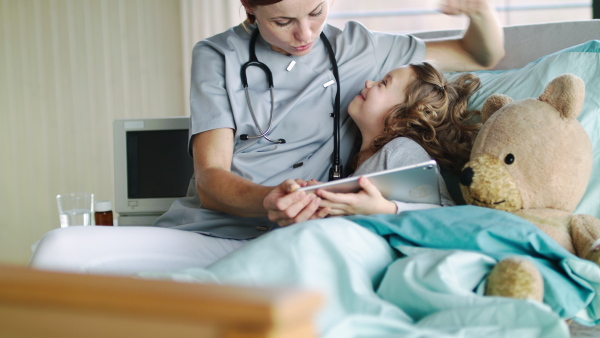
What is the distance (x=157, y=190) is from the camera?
7.41 feet

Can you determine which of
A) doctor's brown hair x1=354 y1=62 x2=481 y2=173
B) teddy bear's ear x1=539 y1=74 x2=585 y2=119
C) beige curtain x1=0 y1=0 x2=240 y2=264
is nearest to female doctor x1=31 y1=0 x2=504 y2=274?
doctor's brown hair x1=354 y1=62 x2=481 y2=173

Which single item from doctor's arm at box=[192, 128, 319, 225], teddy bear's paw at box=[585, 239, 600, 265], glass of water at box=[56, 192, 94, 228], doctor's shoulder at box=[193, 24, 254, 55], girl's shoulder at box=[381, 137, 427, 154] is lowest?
glass of water at box=[56, 192, 94, 228]

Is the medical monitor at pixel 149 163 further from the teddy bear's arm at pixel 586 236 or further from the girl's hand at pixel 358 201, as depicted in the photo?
the teddy bear's arm at pixel 586 236

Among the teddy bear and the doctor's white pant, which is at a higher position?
the teddy bear

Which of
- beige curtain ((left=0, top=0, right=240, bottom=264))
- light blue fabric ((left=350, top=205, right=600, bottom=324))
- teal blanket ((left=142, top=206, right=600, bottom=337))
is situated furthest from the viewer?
beige curtain ((left=0, top=0, right=240, bottom=264))

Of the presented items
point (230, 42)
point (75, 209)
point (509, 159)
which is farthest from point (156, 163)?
point (509, 159)

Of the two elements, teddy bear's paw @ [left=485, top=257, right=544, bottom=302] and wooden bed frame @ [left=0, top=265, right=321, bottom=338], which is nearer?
wooden bed frame @ [left=0, top=265, right=321, bottom=338]

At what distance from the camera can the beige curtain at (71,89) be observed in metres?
3.98

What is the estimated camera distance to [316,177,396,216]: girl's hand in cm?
130

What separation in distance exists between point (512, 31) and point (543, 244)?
1089 millimetres

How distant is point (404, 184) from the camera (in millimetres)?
1364

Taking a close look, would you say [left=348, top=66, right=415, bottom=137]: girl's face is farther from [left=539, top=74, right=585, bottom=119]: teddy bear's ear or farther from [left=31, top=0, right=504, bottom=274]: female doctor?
[left=539, top=74, right=585, bottom=119]: teddy bear's ear

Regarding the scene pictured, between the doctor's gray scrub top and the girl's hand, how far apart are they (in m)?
0.38

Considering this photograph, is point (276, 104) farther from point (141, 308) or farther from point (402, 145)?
point (141, 308)
